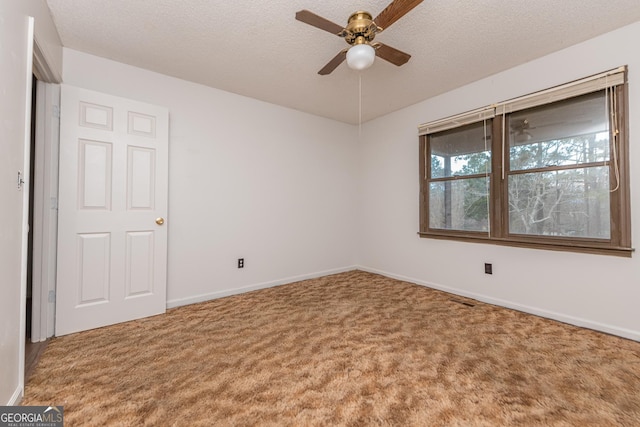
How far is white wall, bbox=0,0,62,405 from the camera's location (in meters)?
1.29

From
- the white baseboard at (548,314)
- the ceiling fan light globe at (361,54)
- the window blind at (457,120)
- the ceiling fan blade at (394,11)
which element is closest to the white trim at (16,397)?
the ceiling fan light globe at (361,54)

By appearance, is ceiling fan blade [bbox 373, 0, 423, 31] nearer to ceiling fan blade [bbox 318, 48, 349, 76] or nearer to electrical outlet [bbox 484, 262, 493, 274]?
ceiling fan blade [bbox 318, 48, 349, 76]

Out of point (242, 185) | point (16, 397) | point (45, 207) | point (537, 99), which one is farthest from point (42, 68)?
point (537, 99)

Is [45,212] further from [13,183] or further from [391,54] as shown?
[391,54]

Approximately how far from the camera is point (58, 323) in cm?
222

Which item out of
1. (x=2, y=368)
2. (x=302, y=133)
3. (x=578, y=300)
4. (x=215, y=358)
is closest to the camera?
(x=2, y=368)

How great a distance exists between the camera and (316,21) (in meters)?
1.67

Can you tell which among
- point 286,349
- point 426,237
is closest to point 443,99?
point 426,237

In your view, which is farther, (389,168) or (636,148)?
(389,168)

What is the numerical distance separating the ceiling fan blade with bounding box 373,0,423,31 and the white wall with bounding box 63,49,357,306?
215 cm

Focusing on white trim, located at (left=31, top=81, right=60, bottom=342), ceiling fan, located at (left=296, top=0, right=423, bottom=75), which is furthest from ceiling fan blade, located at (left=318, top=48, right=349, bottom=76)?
white trim, located at (left=31, top=81, right=60, bottom=342)

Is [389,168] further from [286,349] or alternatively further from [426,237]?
[286,349]

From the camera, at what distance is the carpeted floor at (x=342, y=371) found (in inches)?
53.4

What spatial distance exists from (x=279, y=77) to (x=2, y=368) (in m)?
2.95
